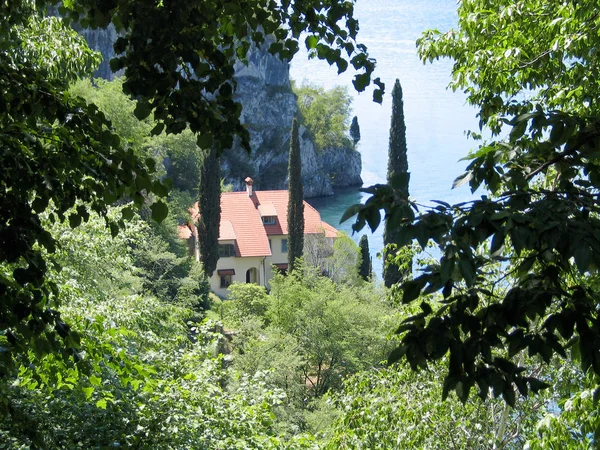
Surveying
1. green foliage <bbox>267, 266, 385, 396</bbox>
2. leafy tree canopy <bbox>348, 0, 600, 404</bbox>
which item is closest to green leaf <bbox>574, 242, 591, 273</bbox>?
leafy tree canopy <bbox>348, 0, 600, 404</bbox>

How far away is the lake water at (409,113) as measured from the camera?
49.9 m

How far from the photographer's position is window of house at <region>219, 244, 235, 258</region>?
41.1 meters

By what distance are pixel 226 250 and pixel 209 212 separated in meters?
5.23

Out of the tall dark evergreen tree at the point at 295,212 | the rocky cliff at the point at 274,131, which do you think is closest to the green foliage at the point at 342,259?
the tall dark evergreen tree at the point at 295,212

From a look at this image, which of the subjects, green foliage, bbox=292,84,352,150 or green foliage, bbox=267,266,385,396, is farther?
green foliage, bbox=292,84,352,150

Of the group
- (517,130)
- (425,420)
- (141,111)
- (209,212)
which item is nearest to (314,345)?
(425,420)

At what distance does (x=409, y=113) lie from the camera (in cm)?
8025

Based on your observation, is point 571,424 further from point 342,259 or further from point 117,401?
point 342,259

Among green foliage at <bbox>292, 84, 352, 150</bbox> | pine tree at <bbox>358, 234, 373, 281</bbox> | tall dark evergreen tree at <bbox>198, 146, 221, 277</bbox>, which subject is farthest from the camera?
green foliage at <bbox>292, 84, 352, 150</bbox>

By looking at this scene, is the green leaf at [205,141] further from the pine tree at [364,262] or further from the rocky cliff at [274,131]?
the rocky cliff at [274,131]

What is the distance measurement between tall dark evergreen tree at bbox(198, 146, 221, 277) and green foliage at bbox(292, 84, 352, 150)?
128ft

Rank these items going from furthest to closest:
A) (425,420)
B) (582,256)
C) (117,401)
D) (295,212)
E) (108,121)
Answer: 1. (295,212)
2. (425,420)
3. (117,401)
4. (108,121)
5. (582,256)

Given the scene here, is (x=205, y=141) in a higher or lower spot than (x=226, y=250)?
higher

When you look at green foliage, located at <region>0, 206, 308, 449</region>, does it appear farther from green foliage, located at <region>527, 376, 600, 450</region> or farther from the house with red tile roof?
the house with red tile roof
